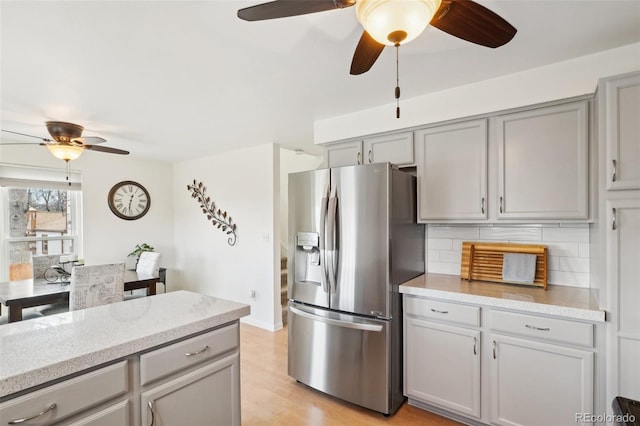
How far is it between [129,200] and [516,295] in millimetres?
5135

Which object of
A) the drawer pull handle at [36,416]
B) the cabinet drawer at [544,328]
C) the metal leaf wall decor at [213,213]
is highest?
the metal leaf wall decor at [213,213]

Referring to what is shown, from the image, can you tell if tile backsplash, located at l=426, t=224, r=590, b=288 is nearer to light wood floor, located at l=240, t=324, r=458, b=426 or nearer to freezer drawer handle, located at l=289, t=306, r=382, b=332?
freezer drawer handle, located at l=289, t=306, r=382, b=332

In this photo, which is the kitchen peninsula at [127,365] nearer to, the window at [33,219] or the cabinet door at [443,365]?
the cabinet door at [443,365]

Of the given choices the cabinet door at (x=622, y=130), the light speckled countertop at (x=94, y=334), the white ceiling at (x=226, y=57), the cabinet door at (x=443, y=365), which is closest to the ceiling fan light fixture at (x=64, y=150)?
the white ceiling at (x=226, y=57)

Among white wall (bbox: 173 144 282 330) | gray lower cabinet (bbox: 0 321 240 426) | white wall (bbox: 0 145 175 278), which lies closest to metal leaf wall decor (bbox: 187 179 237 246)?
white wall (bbox: 173 144 282 330)

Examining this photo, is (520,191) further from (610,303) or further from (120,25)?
(120,25)

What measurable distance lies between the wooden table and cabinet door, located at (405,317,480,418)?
115 inches

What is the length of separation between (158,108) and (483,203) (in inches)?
111

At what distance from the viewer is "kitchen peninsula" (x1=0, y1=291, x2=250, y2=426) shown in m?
0.96

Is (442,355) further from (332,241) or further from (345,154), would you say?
(345,154)

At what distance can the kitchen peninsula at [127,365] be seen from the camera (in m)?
0.96

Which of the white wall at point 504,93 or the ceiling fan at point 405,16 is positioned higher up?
the white wall at point 504,93

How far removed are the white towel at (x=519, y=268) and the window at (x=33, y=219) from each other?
520 cm

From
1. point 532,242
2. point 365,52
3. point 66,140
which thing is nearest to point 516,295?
point 532,242
